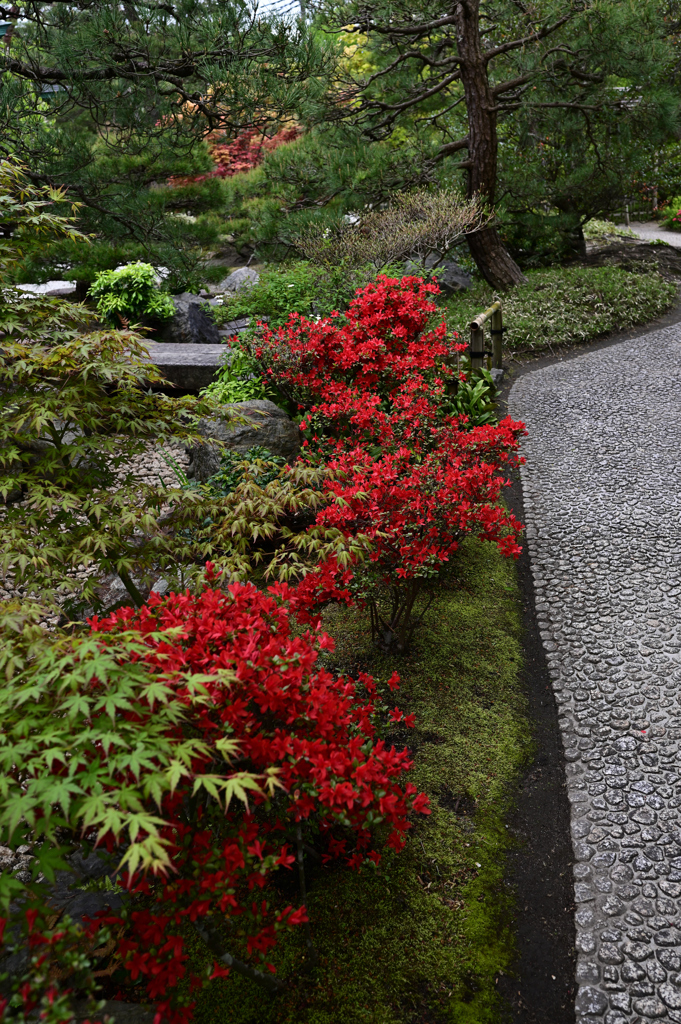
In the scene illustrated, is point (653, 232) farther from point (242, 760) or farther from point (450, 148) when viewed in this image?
point (242, 760)

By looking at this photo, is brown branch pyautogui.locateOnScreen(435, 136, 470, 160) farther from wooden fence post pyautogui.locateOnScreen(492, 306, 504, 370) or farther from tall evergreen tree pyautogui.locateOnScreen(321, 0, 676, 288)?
wooden fence post pyautogui.locateOnScreen(492, 306, 504, 370)

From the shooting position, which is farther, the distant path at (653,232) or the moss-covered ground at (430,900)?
the distant path at (653,232)

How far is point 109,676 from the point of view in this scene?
1.55m

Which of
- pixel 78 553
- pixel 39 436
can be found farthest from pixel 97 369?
pixel 78 553

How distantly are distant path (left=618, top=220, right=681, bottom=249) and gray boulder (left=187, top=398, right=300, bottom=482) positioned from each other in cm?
1075

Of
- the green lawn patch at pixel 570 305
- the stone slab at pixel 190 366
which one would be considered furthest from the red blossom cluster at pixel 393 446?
the green lawn patch at pixel 570 305

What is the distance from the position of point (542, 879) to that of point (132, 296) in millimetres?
7366

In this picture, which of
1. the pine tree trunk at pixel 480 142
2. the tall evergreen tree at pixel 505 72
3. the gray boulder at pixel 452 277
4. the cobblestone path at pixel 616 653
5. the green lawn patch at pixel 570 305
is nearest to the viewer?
the cobblestone path at pixel 616 653

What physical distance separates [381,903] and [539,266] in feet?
37.9

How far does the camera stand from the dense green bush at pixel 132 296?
7766 mm

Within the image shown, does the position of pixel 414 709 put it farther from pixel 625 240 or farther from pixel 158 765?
pixel 625 240

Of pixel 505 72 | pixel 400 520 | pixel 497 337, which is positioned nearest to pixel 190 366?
pixel 497 337

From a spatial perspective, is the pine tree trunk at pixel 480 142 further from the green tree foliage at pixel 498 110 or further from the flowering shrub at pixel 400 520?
the flowering shrub at pixel 400 520

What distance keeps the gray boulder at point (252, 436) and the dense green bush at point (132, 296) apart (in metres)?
3.23
